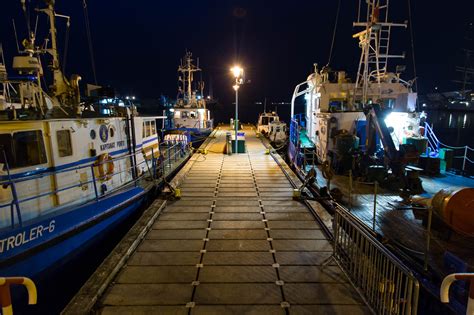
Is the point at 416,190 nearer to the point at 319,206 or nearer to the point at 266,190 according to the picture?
the point at 319,206

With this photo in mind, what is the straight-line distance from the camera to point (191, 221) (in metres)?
6.69

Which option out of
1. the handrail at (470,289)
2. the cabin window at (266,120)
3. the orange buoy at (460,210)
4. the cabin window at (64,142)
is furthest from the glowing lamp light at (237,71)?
the cabin window at (266,120)

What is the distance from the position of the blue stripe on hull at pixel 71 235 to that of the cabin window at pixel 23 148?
121 cm

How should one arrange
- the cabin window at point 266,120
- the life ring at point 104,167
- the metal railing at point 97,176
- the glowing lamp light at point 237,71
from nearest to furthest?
the metal railing at point 97,176 → the life ring at point 104,167 → the glowing lamp light at point 237,71 → the cabin window at point 266,120

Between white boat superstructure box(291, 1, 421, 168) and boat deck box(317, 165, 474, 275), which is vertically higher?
white boat superstructure box(291, 1, 421, 168)

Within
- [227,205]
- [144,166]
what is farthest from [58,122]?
[144,166]

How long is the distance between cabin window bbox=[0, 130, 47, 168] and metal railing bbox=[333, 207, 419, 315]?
18.5 feet

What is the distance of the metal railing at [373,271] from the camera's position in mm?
3156

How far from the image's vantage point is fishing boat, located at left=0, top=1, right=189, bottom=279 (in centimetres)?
480

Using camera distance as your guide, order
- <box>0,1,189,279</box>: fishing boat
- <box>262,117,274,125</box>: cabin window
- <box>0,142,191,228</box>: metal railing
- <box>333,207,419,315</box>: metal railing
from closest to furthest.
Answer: <box>333,207,419,315</box>: metal railing, <box>0,142,191,228</box>: metal railing, <box>0,1,189,279</box>: fishing boat, <box>262,117,274,125</box>: cabin window

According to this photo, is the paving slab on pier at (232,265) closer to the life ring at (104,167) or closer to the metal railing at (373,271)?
the metal railing at (373,271)

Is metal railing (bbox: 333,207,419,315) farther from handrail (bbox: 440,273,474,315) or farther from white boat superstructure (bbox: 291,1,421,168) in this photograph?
white boat superstructure (bbox: 291,1,421,168)

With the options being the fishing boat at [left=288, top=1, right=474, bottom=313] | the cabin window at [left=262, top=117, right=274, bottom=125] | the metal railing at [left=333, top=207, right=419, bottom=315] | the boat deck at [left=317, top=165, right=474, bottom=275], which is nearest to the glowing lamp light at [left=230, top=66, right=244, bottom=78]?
the fishing boat at [left=288, top=1, right=474, bottom=313]

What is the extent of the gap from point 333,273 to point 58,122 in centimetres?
599
